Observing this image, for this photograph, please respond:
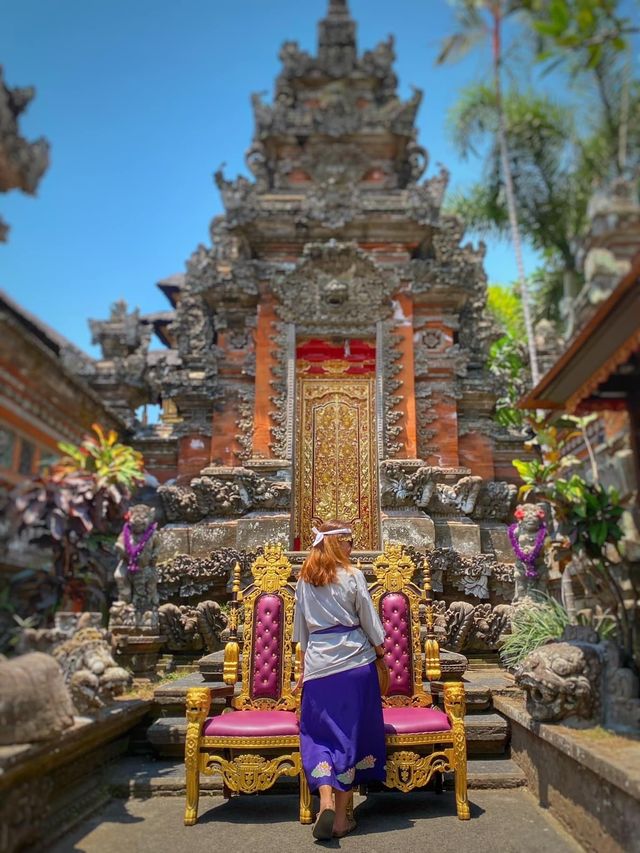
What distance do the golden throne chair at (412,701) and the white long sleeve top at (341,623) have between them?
0.55 m

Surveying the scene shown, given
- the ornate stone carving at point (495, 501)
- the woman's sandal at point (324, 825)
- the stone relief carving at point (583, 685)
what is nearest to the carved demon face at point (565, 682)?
the stone relief carving at point (583, 685)

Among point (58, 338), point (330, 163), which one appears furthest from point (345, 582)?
point (58, 338)

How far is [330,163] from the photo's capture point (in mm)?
11375

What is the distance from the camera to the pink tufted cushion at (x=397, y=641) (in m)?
4.29

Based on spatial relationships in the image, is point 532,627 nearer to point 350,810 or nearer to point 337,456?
point 350,810

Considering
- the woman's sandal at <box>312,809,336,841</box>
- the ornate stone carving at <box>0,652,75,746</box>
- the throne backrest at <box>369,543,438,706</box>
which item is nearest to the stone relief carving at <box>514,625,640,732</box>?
the throne backrest at <box>369,543,438,706</box>

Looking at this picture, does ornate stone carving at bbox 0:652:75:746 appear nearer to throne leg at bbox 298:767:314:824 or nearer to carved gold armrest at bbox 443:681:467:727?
throne leg at bbox 298:767:314:824

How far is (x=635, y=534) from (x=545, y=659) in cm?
128

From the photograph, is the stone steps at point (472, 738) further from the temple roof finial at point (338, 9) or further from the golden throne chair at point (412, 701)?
the temple roof finial at point (338, 9)

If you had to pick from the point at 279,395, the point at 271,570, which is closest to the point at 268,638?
the point at 271,570

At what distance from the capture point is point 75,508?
13.9 ft

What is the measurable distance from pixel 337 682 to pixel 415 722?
24.9 inches

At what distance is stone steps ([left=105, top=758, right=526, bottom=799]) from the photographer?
4.04 meters

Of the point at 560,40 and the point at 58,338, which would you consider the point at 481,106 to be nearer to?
the point at 58,338
